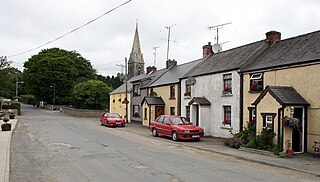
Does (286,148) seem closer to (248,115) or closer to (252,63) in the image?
(248,115)

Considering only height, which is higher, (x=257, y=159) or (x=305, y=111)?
(x=305, y=111)

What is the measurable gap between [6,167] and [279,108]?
1161 centimetres

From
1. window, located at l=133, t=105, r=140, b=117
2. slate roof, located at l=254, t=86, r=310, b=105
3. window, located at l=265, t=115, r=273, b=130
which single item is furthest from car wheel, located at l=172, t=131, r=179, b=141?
window, located at l=133, t=105, r=140, b=117

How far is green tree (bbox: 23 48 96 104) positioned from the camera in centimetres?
6781

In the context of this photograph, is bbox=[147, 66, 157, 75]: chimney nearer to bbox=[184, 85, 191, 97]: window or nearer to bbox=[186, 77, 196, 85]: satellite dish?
bbox=[184, 85, 191, 97]: window

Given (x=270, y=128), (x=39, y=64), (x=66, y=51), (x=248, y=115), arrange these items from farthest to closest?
(x=66, y=51) → (x=39, y=64) → (x=248, y=115) → (x=270, y=128)

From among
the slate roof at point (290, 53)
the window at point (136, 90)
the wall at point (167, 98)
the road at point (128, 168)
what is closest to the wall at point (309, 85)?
the slate roof at point (290, 53)

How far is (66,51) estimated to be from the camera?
253 feet

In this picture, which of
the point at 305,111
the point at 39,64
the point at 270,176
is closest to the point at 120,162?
the point at 270,176

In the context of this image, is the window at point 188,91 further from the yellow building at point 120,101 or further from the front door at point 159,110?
the yellow building at point 120,101

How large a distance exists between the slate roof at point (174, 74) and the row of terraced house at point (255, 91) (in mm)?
203

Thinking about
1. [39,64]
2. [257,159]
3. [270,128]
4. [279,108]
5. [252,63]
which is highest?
[39,64]

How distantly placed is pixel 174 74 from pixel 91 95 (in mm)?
29429

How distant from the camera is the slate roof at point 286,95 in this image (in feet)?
48.1
